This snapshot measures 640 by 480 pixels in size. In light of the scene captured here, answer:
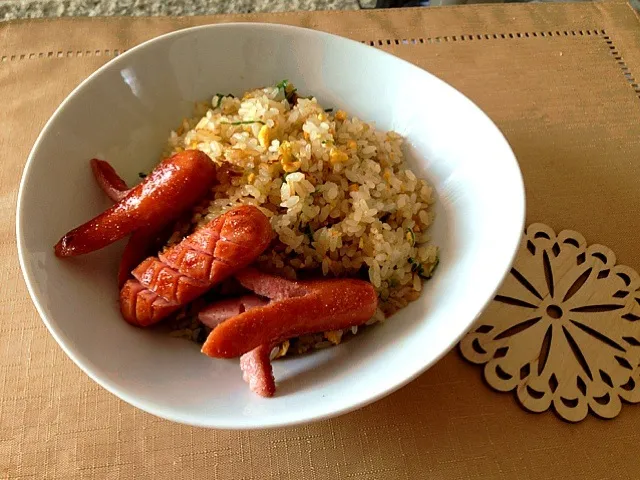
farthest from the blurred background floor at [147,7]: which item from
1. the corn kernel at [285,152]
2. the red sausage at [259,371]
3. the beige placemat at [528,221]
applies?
the red sausage at [259,371]

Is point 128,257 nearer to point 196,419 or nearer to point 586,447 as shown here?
point 196,419

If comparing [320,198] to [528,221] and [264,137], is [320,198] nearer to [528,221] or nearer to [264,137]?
[264,137]

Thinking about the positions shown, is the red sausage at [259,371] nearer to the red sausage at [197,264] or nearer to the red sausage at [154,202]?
the red sausage at [197,264]

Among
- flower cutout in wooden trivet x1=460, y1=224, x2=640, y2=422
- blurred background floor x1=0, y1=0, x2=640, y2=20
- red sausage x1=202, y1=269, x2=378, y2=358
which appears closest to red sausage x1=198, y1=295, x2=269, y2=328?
red sausage x1=202, y1=269, x2=378, y2=358

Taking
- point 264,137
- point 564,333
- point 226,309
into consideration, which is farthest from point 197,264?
point 564,333

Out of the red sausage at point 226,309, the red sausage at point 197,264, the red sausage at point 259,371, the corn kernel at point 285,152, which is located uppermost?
the corn kernel at point 285,152

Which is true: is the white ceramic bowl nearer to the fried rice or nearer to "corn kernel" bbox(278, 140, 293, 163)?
the fried rice

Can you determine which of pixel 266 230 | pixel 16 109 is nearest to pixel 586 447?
pixel 266 230
